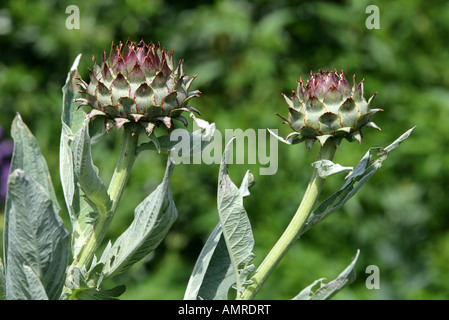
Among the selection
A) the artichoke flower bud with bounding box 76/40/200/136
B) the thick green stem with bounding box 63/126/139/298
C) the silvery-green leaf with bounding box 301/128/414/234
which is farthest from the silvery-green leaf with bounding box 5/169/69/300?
the silvery-green leaf with bounding box 301/128/414/234

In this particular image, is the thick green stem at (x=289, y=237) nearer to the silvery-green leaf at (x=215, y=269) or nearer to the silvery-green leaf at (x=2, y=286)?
the silvery-green leaf at (x=215, y=269)

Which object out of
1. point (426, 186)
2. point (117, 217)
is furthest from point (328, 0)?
point (117, 217)

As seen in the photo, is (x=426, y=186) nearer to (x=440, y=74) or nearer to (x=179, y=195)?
(x=440, y=74)

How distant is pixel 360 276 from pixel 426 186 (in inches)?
20.3

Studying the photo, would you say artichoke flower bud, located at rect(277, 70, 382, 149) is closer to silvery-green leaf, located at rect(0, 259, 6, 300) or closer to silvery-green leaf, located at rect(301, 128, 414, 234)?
silvery-green leaf, located at rect(301, 128, 414, 234)

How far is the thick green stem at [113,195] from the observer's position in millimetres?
966

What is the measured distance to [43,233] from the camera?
802 millimetres

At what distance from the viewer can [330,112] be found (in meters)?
1.06

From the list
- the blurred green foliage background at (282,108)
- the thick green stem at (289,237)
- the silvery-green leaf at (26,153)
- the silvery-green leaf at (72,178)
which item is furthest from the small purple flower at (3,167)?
the thick green stem at (289,237)

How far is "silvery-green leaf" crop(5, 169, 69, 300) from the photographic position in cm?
77

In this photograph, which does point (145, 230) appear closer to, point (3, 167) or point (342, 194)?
point (342, 194)

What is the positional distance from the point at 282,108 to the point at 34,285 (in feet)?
6.80

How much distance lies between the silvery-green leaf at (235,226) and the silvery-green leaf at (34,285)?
28 cm

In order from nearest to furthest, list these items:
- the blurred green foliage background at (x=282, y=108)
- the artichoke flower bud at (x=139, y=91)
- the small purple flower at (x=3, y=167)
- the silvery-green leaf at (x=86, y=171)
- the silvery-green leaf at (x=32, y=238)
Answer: the silvery-green leaf at (x=32, y=238)
the silvery-green leaf at (x=86, y=171)
the artichoke flower bud at (x=139, y=91)
the small purple flower at (x=3, y=167)
the blurred green foliage background at (x=282, y=108)
